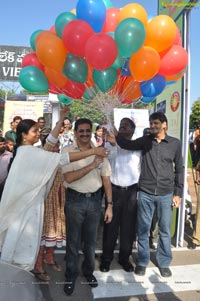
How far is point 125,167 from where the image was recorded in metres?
3.63

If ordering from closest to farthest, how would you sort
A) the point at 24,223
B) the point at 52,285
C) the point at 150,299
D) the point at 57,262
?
the point at 24,223 → the point at 150,299 → the point at 52,285 → the point at 57,262

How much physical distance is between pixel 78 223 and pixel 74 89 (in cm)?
146

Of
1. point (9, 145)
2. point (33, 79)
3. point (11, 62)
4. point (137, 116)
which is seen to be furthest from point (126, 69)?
point (11, 62)

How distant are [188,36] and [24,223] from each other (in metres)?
3.30

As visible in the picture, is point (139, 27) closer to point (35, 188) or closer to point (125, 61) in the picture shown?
point (125, 61)

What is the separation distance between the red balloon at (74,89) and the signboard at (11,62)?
1712 centimetres

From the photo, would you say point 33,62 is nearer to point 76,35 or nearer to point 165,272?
point 76,35

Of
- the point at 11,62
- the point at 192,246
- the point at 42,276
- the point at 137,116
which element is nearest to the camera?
the point at 42,276

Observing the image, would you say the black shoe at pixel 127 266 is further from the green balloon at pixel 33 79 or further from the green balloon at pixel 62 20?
the green balloon at pixel 62 20

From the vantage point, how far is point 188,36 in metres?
4.27

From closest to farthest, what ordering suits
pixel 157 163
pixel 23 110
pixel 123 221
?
pixel 157 163 → pixel 123 221 → pixel 23 110

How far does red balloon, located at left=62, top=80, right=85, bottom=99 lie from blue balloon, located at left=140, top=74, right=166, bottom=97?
686mm

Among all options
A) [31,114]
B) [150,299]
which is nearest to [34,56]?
[150,299]

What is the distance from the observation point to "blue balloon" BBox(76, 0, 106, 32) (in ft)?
9.55
